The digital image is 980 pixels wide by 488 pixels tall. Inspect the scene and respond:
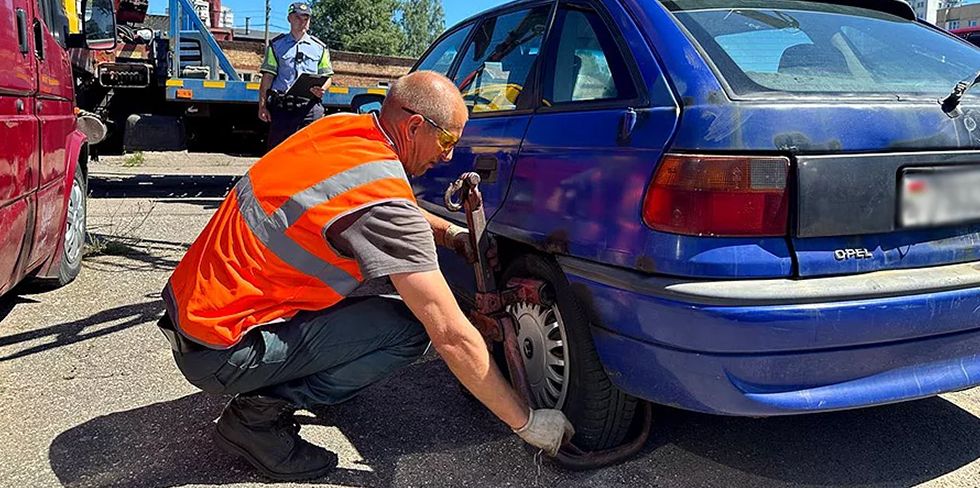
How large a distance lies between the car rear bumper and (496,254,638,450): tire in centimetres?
16

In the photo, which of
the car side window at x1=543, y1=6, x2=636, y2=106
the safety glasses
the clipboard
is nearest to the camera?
the safety glasses

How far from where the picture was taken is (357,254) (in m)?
2.04

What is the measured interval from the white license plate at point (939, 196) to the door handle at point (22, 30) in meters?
3.45

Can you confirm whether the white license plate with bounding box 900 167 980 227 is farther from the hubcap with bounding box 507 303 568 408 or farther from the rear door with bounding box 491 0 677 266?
the hubcap with bounding box 507 303 568 408

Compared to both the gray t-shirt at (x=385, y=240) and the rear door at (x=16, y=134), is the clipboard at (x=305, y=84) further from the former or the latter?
the gray t-shirt at (x=385, y=240)

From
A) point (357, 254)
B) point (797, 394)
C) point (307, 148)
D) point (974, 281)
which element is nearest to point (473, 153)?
point (307, 148)

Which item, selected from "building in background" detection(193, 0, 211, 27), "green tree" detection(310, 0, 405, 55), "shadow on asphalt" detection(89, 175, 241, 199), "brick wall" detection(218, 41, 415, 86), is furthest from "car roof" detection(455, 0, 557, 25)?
"green tree" detection(310, 0, 405, 55)

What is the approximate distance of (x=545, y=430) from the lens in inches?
90.7

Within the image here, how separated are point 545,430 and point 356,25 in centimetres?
4770

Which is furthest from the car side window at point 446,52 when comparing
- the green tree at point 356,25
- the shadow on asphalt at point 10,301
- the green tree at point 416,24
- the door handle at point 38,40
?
the green tree at point 416,24

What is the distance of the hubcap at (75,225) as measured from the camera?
15.3ft

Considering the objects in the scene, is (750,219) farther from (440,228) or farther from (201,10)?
(201,10)

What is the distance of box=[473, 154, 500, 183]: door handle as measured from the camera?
2841 mm

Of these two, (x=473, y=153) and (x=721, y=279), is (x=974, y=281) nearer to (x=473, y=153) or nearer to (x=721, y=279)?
(x=721, y=279)
